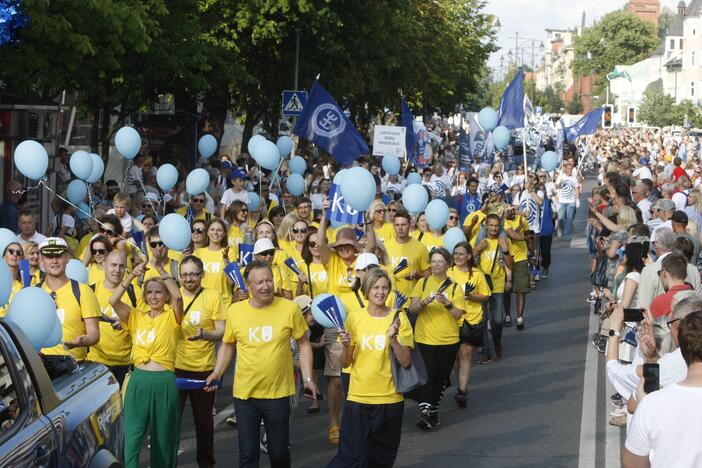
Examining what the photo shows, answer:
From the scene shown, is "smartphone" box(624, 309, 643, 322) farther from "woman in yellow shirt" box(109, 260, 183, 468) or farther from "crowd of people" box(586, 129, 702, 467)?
"woman in yellow shirt" box(109, 260, 183, 468)

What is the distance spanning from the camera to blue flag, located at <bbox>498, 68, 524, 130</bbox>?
25.8 m

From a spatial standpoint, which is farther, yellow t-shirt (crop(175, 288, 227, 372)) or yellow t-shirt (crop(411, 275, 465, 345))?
yellow t-shirt (crop(411, 275, 465, 345))

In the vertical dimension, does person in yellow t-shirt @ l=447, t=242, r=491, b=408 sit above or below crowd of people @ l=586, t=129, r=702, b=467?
below

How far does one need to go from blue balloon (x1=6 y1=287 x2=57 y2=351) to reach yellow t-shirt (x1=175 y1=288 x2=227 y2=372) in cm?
204

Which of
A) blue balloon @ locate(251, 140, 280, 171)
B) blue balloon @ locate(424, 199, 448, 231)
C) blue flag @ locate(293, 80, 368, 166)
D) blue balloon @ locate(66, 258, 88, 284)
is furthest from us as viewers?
blue flag @ locate(293, 80, 368, 166)

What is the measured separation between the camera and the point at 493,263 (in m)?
14.2

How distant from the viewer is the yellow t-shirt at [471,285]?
37.9ft

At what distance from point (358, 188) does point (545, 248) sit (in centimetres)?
1084

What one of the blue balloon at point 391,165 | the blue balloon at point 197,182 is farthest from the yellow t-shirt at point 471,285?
the blue balloon at point 391,165

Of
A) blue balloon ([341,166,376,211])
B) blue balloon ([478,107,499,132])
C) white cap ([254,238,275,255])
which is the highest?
blue balloon ([478,107,499,132])

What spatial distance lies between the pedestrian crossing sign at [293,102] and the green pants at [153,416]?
707 inches

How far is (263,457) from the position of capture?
9.79 metres

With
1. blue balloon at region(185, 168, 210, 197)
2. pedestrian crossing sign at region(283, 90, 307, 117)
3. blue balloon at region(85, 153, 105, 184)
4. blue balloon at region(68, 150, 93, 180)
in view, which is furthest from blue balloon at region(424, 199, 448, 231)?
pedestrian crossing sign at region(283, 90, 307, 117)

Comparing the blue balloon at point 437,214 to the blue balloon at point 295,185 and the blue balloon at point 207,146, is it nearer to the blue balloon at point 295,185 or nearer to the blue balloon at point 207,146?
the blue balloon at point 295,185
